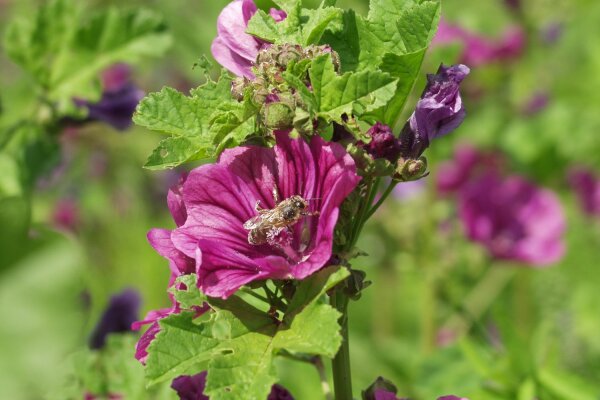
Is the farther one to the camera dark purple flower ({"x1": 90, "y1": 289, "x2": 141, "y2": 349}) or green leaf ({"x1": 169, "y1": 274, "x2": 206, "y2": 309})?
dark purple flower ({"x1": 90, "y1": 289, "x2": 141, "y2": 349})

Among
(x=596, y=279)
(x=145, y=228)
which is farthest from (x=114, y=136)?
(x=596, y=279)

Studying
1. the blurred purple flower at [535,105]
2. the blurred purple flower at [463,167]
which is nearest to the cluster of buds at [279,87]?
the blurred purple flower at [463,167]

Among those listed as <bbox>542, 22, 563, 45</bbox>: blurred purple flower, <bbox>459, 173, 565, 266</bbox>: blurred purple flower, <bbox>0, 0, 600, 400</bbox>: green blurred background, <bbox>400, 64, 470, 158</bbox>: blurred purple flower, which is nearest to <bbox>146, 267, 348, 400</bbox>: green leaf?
<bbox>400, 64, 470, 158</bbox>: blurred purple flower

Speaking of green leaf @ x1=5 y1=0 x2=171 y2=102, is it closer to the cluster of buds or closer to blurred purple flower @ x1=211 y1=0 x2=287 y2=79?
blurred purple flower @ x1=211 y1=0 x2=287 y2=79

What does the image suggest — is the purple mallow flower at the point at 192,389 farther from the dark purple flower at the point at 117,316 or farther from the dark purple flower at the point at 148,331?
the dark purple flower at the point at 117,316

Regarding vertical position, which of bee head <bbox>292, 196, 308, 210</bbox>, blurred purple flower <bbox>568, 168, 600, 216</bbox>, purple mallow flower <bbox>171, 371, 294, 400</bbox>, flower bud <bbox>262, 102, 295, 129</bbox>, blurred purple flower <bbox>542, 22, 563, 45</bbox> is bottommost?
blurred purple flower <bbox>568, 168, 600, 216</bbox>

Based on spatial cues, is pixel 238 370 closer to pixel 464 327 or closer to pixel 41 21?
pixel 41 21

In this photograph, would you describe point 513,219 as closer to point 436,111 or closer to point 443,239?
point 443,239
